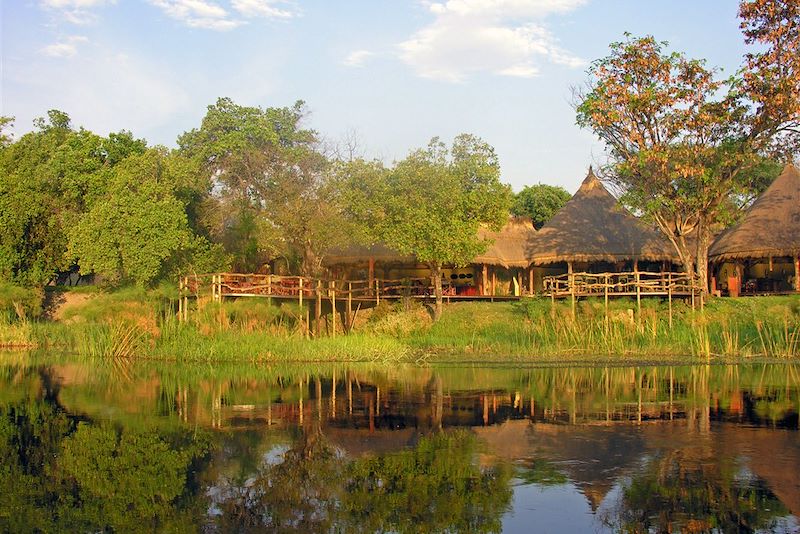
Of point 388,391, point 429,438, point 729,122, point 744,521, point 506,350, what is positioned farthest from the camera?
point 729,122

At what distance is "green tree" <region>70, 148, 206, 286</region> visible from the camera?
86.0 ft

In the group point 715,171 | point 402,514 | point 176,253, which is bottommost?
point 402,514

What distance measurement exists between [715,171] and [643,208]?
251cm

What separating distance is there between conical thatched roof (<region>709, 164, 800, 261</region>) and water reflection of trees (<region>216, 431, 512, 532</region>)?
70.6 feet

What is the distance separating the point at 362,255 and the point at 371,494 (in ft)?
74.1

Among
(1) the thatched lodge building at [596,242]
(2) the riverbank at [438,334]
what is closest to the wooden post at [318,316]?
(2) the riverbank at [438,334]

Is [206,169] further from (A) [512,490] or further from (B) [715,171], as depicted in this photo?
(A) [512,490]

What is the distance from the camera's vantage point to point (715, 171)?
26547 millimetres

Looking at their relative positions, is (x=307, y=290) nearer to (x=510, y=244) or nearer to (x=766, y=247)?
(x=510, y=244)

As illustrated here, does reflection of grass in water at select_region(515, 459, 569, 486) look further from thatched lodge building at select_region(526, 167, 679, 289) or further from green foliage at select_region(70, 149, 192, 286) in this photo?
thatched lodge building at select_region(526, 167, 679, 289)

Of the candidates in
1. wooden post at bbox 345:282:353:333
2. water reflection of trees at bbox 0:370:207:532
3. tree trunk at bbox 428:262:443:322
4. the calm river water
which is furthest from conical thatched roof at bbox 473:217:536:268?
water reflection of trees at bbox 0:370:207:532

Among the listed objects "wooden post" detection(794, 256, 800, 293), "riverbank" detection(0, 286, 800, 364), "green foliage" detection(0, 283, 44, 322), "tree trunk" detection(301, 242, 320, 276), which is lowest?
"riverbank" detection(0, 286, 800, 364)

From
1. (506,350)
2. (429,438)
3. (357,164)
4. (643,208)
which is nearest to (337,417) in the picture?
(429,438)

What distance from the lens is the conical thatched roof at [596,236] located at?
100ft
